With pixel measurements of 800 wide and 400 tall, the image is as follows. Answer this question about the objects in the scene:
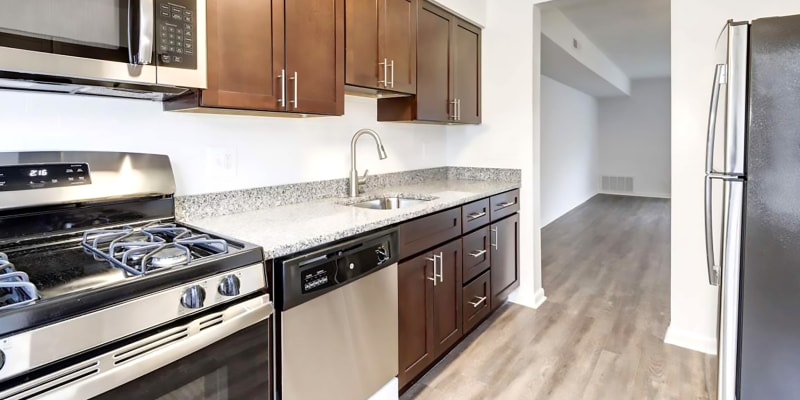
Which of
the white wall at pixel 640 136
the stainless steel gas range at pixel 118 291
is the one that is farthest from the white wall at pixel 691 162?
the white wall at pixel 640 136

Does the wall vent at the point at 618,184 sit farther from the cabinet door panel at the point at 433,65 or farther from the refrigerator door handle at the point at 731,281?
the refrigerator door handle at the point at 731,281

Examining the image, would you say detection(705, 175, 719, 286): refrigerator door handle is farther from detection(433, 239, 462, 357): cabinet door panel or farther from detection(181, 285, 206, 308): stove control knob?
detection(181, 285, 206, 308): stove control knob

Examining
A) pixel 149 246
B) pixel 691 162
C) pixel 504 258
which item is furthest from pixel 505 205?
pixel 149 246

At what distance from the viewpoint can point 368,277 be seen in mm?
1723

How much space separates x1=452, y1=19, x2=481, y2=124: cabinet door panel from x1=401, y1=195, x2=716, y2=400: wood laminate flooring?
1.43 meters

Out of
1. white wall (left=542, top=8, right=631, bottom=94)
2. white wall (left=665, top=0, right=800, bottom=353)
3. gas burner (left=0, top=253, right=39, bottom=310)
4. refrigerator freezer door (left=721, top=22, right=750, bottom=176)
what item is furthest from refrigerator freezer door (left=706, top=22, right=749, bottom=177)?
white wall (left=542, top=8, right=631, bottom=94)

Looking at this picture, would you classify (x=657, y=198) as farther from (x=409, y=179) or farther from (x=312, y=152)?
(x=312, y=152)

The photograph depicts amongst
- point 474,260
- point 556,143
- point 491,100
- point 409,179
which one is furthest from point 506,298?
point 556,143

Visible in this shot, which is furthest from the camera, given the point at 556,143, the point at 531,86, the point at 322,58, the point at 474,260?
the point at 556,143

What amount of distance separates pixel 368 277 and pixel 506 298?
1731 millimetres

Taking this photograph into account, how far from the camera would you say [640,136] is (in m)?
9.34

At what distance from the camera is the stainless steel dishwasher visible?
1.42 m

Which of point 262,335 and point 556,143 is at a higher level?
point 556,143

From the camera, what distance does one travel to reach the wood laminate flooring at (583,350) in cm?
215
